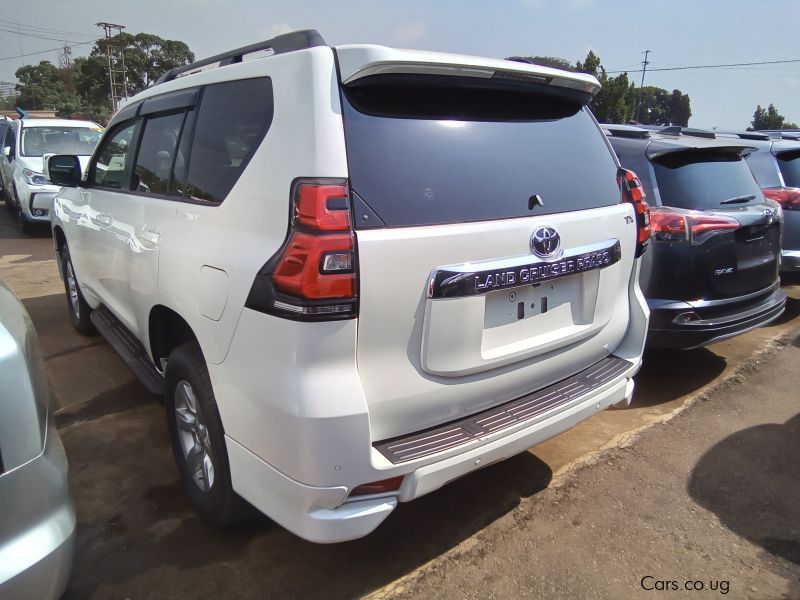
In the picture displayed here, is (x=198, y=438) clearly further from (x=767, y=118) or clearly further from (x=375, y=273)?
(x=767, y=118)

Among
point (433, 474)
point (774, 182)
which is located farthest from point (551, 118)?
point (774, 182)

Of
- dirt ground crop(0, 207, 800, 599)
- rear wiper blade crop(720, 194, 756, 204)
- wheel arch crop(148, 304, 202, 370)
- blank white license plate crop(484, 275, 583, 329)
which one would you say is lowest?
dirt ground crop(0, 207, 800, 599)

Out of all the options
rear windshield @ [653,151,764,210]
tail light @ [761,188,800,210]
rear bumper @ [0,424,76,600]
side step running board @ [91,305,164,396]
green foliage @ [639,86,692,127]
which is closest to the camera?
rear bumper @ [0,424,76,600]

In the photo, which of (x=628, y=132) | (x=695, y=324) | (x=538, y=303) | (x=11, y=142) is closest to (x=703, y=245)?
→ (x=695, y=324)

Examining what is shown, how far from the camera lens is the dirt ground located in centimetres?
229

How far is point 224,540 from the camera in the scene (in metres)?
2.52

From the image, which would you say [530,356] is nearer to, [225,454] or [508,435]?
[508,435]

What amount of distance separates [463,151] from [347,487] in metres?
1.25

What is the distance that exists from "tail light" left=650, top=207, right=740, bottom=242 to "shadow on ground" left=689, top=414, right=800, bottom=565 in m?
1.24

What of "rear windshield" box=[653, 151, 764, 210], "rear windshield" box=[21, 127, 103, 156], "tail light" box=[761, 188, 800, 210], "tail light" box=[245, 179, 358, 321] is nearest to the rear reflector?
"tail light" box=[245, 179, 358, 321]

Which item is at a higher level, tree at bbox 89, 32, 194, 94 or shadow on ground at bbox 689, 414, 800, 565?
tree at bbox 89, 32, 194, 94

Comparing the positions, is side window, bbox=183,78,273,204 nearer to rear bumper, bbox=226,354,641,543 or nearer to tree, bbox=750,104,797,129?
rear bumper, bbox=226,354,641,543

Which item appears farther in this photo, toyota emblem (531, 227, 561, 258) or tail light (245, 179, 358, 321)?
toyota emblem (531, 227, 561, 258)

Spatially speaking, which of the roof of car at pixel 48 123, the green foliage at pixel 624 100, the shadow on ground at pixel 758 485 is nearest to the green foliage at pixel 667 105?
the green foliage at pixel 624 100
